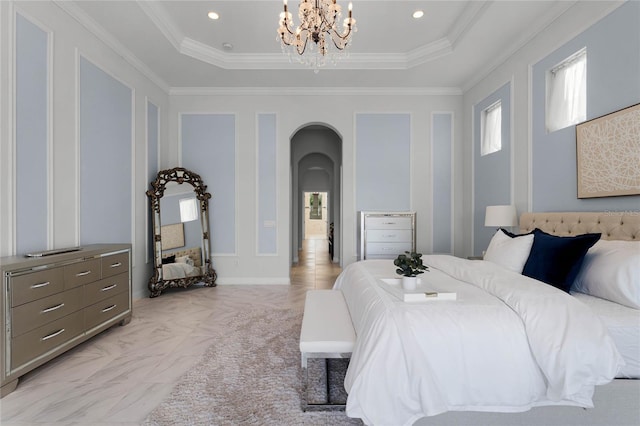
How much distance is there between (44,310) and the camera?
2209mm

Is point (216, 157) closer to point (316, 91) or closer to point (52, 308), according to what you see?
point (316, 91)

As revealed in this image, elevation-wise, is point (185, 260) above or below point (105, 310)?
above

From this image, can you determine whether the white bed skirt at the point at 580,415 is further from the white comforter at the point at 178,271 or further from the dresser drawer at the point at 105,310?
the white comforter at the point at 178,271

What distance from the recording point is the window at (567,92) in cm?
273

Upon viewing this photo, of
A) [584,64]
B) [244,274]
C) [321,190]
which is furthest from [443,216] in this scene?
[321,190]

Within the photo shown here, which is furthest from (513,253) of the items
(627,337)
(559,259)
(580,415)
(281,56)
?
(281,56)

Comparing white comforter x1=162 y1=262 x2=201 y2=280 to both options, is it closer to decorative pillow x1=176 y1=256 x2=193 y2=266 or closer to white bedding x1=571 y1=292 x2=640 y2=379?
decorative pillow x1=176 y1=256 x2=193 y2=266

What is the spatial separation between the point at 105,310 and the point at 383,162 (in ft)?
14.2

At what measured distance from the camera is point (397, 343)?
1.48 meters

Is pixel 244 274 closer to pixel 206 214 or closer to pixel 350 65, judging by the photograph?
pixel 206 214

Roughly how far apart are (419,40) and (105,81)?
13.3 ft

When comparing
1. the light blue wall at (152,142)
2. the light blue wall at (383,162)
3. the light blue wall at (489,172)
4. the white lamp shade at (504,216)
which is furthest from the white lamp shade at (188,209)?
the light blue wall at (489,172)

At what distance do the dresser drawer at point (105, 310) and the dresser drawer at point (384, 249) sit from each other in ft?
11.1

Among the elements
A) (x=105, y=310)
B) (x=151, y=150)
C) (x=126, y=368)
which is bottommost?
(x=126, y=368)
